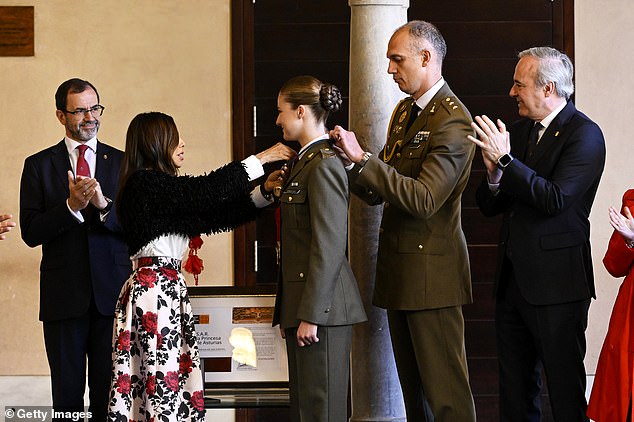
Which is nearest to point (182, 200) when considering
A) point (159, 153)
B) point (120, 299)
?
point (159, 153)

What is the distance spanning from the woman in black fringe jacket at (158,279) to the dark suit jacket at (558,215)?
965 mm

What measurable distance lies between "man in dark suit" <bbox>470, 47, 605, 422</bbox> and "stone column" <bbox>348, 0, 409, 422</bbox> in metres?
0.53

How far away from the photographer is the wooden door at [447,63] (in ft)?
21.2

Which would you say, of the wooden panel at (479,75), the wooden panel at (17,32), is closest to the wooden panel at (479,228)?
the wooden panel at (479,75)

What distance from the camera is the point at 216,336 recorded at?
15.8 feet

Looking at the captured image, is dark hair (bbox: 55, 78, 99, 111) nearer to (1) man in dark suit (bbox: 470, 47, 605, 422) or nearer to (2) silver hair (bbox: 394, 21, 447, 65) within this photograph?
(2) silver hair (bbox: 394, 21, 447, 65)

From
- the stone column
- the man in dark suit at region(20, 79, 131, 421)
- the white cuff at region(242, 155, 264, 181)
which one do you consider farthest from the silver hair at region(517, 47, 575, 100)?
the man in dark suit at region(20, 79, 131, 421)

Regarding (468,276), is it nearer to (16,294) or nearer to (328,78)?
(328,78)

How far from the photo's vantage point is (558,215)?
13.8ft

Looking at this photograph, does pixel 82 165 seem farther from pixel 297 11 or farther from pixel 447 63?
pixel 447 63

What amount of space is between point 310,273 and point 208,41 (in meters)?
2.93

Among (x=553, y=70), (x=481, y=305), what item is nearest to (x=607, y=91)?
(x=481, y=305)

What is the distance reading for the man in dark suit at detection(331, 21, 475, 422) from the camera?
3926mm

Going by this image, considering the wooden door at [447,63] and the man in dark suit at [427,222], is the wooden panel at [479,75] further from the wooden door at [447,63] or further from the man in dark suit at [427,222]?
the man in dark suit at [427,222]
